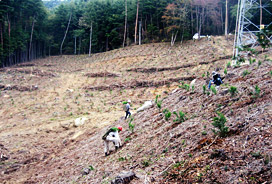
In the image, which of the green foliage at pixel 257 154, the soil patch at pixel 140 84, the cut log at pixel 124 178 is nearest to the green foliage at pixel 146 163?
the cut log at pixel 124 178

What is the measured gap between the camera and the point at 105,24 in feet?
121

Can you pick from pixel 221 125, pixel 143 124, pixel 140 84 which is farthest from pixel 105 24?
pixel 221 125

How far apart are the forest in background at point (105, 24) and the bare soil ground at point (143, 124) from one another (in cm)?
732

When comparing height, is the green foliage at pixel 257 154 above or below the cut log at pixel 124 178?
above

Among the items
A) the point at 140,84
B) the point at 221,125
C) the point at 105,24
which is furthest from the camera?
the point at 105,24

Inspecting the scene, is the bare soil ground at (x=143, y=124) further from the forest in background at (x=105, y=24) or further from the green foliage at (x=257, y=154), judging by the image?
the forest in background at (x=105, y=24)

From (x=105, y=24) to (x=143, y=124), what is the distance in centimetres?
3226

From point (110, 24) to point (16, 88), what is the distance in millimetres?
20919

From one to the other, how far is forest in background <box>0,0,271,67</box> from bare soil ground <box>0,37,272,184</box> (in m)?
7.32

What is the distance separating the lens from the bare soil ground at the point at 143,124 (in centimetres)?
349

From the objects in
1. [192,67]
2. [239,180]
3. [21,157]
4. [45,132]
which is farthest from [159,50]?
[239,180]

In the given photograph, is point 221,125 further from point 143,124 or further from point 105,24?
point 105,24

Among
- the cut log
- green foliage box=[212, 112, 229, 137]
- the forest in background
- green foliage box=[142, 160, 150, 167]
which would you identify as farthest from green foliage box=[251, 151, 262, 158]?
the forest in background

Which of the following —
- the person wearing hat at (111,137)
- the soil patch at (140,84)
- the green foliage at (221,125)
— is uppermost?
the green foliage at (221,125)
